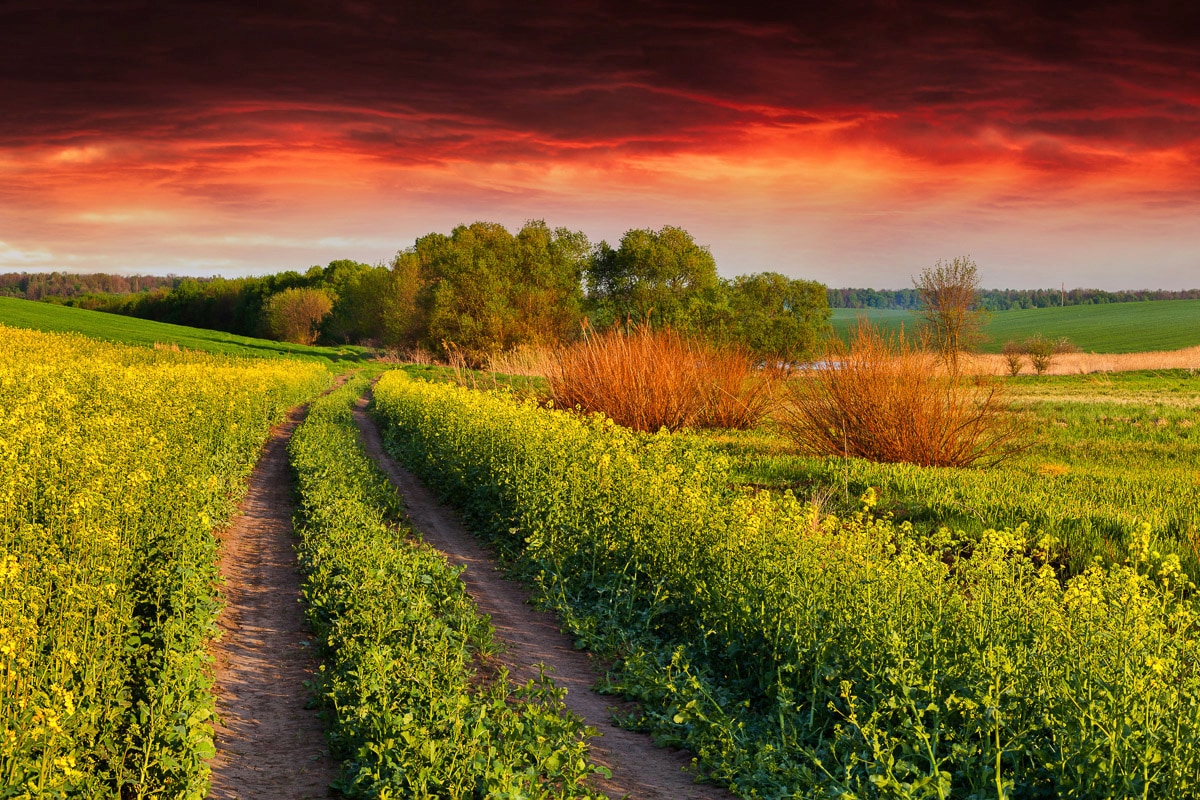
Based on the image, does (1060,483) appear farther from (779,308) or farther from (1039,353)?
(779,308)

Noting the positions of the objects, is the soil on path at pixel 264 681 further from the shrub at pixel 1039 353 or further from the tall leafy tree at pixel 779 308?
the tall leafy tree at pixel 779 308

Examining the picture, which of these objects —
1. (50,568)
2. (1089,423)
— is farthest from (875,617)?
(1089,423)

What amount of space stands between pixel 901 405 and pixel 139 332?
64745 millimetres

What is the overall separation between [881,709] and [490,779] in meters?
2.63

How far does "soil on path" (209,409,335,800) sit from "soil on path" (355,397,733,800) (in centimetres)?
183

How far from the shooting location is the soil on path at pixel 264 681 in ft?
18.7

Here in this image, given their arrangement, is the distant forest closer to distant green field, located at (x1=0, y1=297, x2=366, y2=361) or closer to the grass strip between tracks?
distant green field, located at (x1=0, y1=297, x2=366, y2=361)

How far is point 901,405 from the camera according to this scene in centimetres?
1499

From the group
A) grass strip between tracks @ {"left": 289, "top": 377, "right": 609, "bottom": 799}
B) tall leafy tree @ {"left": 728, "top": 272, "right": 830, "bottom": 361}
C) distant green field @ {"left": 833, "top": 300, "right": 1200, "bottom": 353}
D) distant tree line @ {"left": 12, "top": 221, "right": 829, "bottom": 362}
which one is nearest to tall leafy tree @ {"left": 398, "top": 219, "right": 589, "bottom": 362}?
distant tree line @ {"left": 12, "top": 221, "right": 829, "bottom": 362}

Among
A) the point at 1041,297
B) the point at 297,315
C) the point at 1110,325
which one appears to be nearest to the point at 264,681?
the point at 297,315

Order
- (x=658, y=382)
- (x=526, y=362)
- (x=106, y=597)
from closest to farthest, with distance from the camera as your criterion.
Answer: (x=106, y=597), (x=658, y=382), (x=526, y=362)

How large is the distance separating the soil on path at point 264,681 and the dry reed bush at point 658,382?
9.09m

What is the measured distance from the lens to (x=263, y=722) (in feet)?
21.4

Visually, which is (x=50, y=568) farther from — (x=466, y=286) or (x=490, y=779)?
(x=466, y=286)
